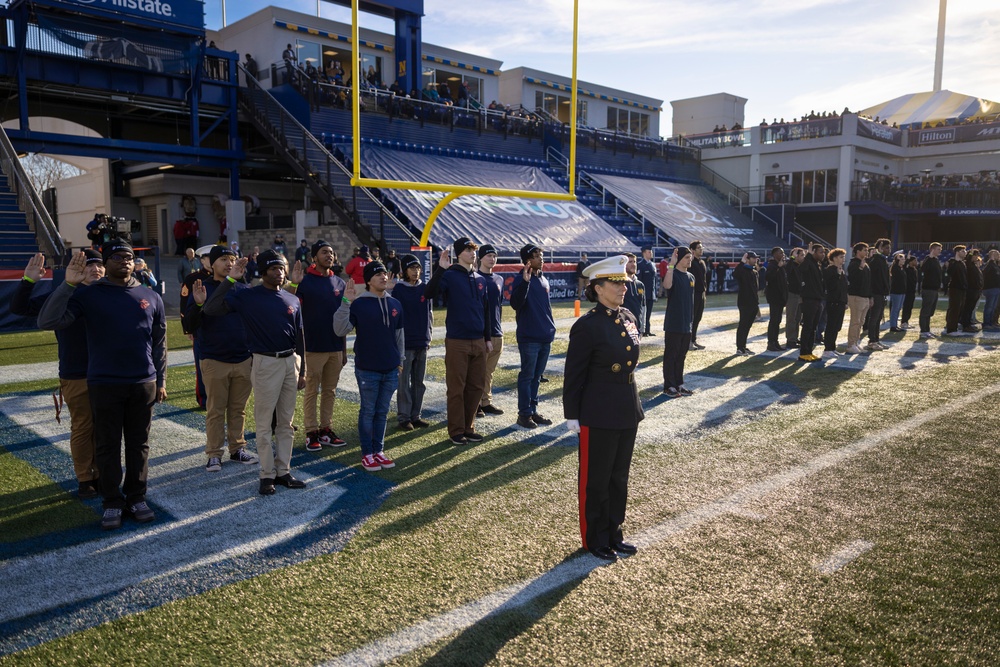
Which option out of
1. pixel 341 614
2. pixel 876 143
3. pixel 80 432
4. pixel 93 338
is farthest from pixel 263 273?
pixel 876 143

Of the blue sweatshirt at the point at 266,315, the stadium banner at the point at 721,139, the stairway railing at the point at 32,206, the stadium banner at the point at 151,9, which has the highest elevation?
the stadium banner at the point at 151,9

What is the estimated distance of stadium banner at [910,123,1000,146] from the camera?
122ft

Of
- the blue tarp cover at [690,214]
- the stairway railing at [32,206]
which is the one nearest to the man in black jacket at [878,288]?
the blue tarp cover at [690,214]

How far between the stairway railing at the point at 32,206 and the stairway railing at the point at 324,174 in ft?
24.4

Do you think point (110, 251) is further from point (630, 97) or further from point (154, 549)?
point (630, 97)

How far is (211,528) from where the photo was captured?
490 centimetres

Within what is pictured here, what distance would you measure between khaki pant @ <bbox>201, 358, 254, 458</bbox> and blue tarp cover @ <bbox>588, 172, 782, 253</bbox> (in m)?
25.4

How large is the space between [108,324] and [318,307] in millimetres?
2108

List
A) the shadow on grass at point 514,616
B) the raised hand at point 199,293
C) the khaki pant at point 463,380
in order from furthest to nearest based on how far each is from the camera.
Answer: the khaki pant at point 463,380
the raised hand at point 199,293
the shadow on grass at point 514,616

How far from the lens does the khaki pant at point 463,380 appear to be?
7.03 m

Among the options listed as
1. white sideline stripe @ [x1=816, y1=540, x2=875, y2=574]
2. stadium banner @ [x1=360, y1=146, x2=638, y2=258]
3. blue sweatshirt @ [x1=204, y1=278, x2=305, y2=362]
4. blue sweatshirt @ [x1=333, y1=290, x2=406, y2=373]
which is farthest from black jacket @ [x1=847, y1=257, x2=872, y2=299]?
stadium banner @ [x1=360, y1=146, x2=638, y2=258]

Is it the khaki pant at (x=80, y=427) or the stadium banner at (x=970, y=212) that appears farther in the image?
the stadium banner at (x=970, y=212)

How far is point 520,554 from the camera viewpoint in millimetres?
4449

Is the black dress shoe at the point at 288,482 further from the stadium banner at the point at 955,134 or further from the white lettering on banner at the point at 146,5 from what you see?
the stadium banner at the point at 955,134
